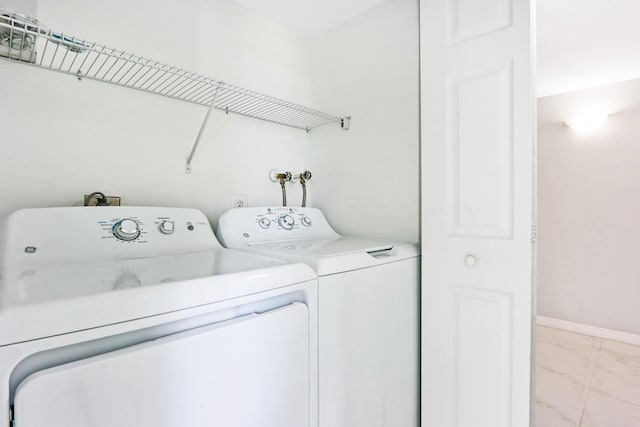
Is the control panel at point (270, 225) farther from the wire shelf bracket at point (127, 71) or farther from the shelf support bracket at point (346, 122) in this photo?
the shelf support bracket at point (346, 122)

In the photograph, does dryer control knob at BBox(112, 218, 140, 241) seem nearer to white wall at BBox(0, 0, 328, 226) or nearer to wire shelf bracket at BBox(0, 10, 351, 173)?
white wall at BBox(0, 0, 328, 226)

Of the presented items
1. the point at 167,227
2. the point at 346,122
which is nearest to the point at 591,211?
the point at 346,122

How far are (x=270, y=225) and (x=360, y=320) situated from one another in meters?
0.70

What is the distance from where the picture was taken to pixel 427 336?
1.38 m

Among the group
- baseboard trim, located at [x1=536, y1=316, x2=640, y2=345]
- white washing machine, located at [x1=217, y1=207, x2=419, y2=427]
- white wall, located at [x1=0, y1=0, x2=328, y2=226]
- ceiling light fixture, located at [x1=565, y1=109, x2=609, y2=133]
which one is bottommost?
baseboard trim, located at [x1=536, y1=316, x2=640, y2=345]

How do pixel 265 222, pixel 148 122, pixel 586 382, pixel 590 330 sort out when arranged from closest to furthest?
pixel 148 122, pixel 265 222, pixel 586 382, pixel 590 330

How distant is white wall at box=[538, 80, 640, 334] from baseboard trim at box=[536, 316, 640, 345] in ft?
0.15

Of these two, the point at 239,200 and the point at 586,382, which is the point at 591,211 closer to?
the point at 586,382

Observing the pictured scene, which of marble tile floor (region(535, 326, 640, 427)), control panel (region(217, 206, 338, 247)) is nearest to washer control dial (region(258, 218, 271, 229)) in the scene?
control panel (region(217, 206, 338, 247))

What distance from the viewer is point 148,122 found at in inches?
54.9

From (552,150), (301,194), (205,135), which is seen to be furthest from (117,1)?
(552,150)

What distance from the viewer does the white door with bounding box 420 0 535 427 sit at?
114cm

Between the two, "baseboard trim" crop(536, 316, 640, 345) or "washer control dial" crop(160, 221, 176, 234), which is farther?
"baseboard trim" crop(536, 316, 640, 345)

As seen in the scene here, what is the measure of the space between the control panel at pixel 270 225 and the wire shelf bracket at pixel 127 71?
0.37 meters
